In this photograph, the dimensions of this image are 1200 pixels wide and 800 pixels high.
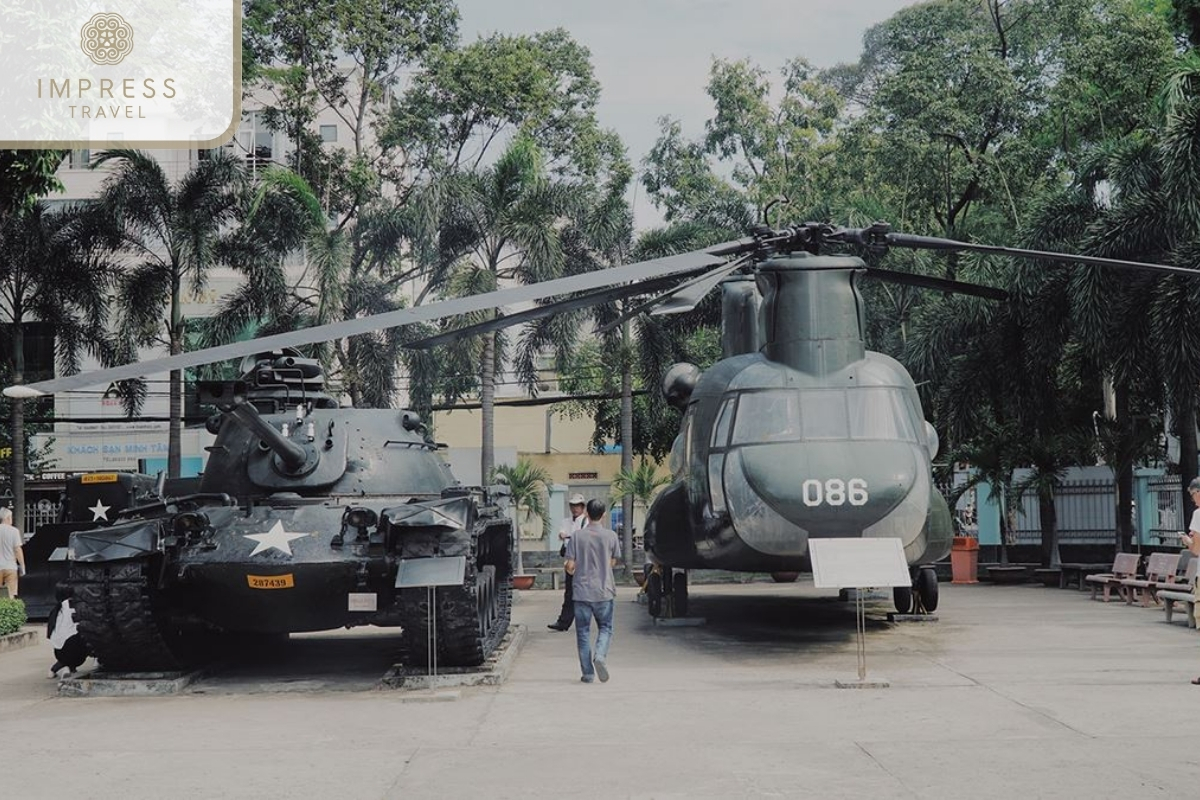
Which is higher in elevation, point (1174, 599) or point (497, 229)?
point (497, 229)

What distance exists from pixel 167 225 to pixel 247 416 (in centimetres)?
1762

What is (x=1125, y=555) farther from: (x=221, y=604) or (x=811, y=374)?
(x=221, y=604)

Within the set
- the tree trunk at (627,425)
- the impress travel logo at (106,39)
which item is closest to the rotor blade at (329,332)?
the impress travel logo at (106,39)

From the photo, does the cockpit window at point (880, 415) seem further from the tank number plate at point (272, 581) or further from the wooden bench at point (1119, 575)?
the wooden bench at point (1119, 575)

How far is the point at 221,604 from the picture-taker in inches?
465

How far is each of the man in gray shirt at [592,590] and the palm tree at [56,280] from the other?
19.0m

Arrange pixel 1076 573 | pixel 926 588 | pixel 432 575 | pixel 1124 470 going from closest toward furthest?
pixel 432 575
pixel 926 588
pixel 1076 573
pixel 1124 470

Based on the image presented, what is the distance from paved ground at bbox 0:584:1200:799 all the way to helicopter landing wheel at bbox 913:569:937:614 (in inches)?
65.2

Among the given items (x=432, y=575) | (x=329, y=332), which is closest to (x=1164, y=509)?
(x=432, y=575)

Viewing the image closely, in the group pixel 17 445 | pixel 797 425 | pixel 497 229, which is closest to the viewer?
pixel 797 425

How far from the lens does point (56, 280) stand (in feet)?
93.6

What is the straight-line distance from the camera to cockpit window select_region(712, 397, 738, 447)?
13859mm

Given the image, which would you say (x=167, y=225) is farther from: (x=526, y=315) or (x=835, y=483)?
(x=835, y=483)

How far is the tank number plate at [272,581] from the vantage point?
37.1 feet
